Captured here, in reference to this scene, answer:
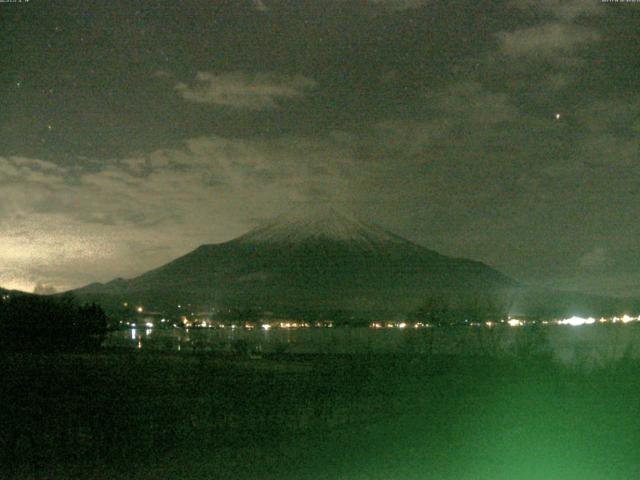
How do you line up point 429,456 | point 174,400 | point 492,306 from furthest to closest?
point 492,306
point 174,400
point 429,456

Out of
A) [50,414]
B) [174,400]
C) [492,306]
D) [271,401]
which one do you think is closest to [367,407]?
[271,401]

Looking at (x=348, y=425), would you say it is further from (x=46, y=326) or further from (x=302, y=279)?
(x=302, y=279)

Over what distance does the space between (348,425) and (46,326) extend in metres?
32.4

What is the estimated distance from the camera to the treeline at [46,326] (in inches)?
1740

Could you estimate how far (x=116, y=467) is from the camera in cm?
1287

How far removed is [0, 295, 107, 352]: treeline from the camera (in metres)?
44.2

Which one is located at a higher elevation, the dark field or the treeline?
the treeline

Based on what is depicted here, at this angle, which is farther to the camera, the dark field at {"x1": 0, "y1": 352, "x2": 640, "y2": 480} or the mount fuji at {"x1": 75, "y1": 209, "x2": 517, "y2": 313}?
the mount fuji at {"x1": 75, "y1": 209, "x2": 517, "y2": 313}

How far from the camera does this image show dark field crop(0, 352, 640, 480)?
1285 centimetres

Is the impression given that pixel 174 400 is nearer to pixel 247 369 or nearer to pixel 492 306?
pixel 247 369

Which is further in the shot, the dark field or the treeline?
the treeline

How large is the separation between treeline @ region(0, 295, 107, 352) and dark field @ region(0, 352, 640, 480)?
2083cm

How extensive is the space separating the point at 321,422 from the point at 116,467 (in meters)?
5.29

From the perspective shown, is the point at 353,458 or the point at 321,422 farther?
the point at 321,422
